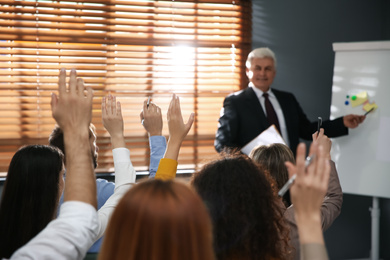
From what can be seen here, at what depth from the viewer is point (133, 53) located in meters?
3.67

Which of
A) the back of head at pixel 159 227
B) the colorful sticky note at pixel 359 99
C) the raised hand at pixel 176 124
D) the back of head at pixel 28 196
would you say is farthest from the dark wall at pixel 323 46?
the back of head at pixel 159 227

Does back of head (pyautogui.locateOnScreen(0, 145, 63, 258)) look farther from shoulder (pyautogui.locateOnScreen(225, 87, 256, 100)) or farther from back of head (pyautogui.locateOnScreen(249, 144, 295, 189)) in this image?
shoulder (pyautogui.locateOnScreen(225, 87, 256, 100))

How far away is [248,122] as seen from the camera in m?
3.46

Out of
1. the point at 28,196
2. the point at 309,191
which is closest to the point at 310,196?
the point at 309,191

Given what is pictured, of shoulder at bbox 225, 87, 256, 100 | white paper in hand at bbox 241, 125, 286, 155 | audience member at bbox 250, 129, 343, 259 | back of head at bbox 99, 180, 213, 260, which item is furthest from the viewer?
shoulder at bbox 225, 87, 256, 100

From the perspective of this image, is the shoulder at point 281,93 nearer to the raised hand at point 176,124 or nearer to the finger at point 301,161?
the raised hand at point 176,124

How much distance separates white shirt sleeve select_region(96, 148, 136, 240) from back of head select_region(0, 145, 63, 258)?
0.15m

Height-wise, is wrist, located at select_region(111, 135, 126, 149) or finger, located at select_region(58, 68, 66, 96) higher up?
finger, located at select_region(58, 68, 66, 96)

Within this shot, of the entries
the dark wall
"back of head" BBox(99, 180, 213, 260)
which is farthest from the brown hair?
the dark wall

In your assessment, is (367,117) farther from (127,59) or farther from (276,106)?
(127,59)

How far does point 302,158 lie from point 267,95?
275 cm

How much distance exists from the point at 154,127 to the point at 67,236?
904 mm

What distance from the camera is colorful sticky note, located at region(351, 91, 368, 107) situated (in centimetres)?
357

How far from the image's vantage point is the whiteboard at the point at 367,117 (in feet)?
11.5
